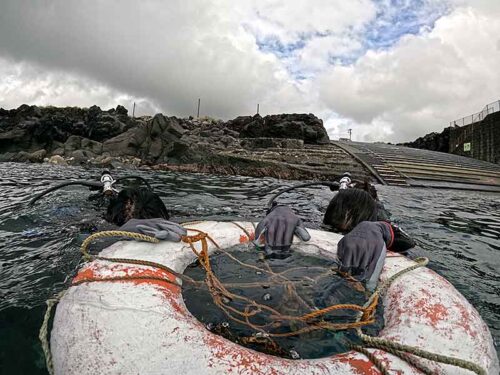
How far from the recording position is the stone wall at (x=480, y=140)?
821 inches

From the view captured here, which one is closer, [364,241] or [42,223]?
[364,241]

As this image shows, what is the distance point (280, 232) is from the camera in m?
3.04

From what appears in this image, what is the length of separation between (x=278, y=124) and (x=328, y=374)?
23.9m

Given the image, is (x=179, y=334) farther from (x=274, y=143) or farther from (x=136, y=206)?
(x=274, y=143)

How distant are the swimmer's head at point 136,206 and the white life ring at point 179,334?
2023mm

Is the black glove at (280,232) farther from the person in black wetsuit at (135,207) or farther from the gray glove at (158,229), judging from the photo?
the person in black wetsuit at (135,207)

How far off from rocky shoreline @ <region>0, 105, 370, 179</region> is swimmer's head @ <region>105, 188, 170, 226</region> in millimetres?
9957

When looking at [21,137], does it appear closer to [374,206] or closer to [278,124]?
[278,124]

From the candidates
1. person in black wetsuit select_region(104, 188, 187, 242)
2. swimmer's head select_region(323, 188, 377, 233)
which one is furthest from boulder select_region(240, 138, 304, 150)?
person in black wetsuit select_region(104, 188, 187, 242)

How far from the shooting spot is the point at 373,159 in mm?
17797

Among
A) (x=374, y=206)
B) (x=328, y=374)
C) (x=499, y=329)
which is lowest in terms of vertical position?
(x=499, y=329)

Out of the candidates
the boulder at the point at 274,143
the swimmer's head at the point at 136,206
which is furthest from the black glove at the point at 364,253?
the boulder at the point at 274,143

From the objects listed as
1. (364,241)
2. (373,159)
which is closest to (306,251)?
(364,241)

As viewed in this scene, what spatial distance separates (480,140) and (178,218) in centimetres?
2605
